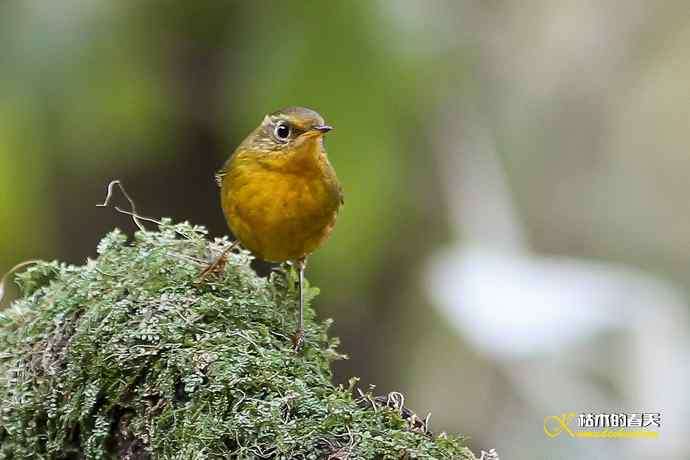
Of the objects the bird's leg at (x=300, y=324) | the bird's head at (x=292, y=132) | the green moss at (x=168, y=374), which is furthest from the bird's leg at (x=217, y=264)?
the bird's head at (x=292, y=132)

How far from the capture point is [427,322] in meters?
9.13

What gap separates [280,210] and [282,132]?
399mm

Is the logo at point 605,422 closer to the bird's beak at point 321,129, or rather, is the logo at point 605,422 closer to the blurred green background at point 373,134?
the blurred green background at point 373,134

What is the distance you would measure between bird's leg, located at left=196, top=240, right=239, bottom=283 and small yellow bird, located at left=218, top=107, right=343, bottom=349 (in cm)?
32

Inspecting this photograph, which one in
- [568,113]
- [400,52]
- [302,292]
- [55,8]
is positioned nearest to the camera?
[302,292]

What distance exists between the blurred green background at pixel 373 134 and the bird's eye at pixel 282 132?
5.06ft

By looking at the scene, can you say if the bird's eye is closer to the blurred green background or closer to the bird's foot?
the bird's foot

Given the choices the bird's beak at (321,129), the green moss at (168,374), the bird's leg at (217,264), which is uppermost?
the bird's beak at (321,129)

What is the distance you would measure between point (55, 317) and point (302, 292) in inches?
35.5

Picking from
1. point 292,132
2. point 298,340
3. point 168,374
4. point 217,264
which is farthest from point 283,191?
point 168,374

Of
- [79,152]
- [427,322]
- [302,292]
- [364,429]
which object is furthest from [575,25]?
[364,429]

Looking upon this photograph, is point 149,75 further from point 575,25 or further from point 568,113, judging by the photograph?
point 575,25

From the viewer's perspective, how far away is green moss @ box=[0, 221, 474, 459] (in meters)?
2.68

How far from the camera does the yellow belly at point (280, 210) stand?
4078 millimetres
